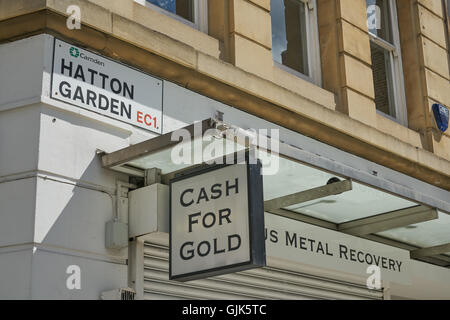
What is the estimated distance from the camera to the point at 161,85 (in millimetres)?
8359

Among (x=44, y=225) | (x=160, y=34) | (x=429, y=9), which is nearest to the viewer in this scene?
(x=44, y=225)

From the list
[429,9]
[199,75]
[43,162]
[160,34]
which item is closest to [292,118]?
[199,75]

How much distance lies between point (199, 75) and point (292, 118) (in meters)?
1.57

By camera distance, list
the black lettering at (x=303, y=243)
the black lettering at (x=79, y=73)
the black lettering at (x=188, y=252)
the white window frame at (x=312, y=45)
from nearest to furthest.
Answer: the black lettering at (x=188, y=252), the black lettering at (x=79, y=73), the black lettering at (x=303, y=243), the white window frame at (x=312, y=45)

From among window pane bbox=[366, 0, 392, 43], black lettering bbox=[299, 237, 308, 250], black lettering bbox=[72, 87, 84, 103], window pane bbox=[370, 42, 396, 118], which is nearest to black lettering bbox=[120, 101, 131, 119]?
black lettering bbox=[72, 87, 84, 103]

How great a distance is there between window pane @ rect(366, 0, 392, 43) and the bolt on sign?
6491 millimetres

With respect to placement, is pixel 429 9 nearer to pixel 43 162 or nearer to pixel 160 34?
pixel 160 34

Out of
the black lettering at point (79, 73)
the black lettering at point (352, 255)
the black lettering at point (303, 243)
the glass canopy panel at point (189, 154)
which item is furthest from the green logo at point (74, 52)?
the black lettering at point (352, 255)

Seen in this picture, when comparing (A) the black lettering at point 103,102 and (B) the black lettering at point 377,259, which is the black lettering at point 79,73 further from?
(B) the black lettering at point 377,259

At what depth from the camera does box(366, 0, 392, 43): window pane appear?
1283cm

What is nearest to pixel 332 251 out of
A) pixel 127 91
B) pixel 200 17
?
pixel 200 17

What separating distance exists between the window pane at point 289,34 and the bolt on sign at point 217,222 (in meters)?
3.94

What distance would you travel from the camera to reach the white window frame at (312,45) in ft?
36.4

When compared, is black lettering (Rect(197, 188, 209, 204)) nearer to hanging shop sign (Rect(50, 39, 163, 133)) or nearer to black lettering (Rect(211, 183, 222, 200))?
black lettering (Rect(211, 183, 222, 200))
